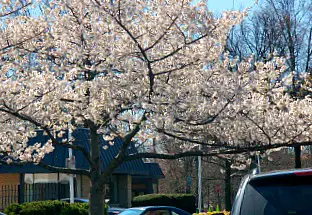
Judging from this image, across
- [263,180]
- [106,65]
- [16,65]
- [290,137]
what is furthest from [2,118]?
[263,180]

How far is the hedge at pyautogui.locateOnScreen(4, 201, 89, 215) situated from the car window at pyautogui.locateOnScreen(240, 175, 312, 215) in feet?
43.5

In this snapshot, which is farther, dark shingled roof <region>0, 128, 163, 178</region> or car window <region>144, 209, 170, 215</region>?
dark shingled roof <region>0, 128, 163, 178</region>

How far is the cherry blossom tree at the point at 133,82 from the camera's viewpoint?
10250 millimetres

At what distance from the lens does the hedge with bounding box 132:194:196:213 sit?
30.6 metres

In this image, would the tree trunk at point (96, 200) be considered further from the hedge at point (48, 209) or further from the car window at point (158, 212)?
the hedge at point (48, 209)

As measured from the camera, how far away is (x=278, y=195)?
5379 millimetres

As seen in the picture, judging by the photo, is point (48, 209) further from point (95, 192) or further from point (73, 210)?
point (95, 192)

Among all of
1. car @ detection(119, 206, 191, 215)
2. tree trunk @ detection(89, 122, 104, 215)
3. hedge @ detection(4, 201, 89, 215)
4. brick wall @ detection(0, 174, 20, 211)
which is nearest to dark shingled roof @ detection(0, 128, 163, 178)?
brick wall @ detection(0, 174, 20, 211)

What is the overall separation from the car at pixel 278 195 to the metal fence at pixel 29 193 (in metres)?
20.0

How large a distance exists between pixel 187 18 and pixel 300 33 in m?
21.3

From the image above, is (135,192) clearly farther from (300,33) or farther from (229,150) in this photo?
(229,150)

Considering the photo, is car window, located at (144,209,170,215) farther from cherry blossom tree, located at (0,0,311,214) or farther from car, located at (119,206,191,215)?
cherry blossom tree, located at (0,0,311,214)

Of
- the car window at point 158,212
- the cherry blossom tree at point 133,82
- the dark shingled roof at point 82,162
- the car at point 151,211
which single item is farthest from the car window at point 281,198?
the dark shingled roof at point 82,162

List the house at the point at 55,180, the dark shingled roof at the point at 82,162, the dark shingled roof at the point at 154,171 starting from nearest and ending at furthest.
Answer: the dark shingled roof at the point at 82,162 < the house at the point at 55,180 < the dark shingled roof at the point at 154,171
